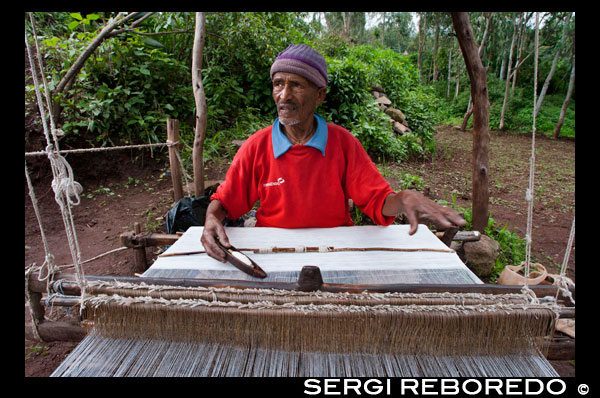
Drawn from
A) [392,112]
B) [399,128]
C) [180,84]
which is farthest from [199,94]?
[392,112]

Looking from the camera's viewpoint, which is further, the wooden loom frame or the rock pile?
the rock pile

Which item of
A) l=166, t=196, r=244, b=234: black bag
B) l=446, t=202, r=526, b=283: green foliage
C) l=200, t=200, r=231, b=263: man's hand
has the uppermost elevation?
l=200, t=200, r=231, b=263: man's hand

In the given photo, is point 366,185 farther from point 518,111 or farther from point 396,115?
point 518,111

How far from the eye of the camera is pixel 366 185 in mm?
1993

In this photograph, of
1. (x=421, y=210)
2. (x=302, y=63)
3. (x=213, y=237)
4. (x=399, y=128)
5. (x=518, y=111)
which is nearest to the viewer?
(x=421, y=210)

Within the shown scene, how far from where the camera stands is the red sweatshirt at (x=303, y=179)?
2.02m

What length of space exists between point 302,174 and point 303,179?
3 cm

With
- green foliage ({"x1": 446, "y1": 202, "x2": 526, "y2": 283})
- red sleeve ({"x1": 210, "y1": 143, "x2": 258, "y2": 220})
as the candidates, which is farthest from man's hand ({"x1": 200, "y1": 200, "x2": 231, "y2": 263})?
green foliage ({"x1": 446, "y1": 202, "x2": 526, "y2": 283})

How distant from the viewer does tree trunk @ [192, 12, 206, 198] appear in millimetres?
2982

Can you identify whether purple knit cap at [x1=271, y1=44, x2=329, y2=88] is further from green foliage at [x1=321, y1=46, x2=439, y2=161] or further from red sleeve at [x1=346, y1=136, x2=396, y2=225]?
green foliage at [x1=321, y1=46, x2=439, y2=161]

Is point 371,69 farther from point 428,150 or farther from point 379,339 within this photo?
point 379,339

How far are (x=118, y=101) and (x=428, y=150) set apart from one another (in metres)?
6.26

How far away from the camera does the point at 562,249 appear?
424 cm

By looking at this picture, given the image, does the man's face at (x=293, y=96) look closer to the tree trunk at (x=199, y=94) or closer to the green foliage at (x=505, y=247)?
the tree trunk at (x=199, y=94)
